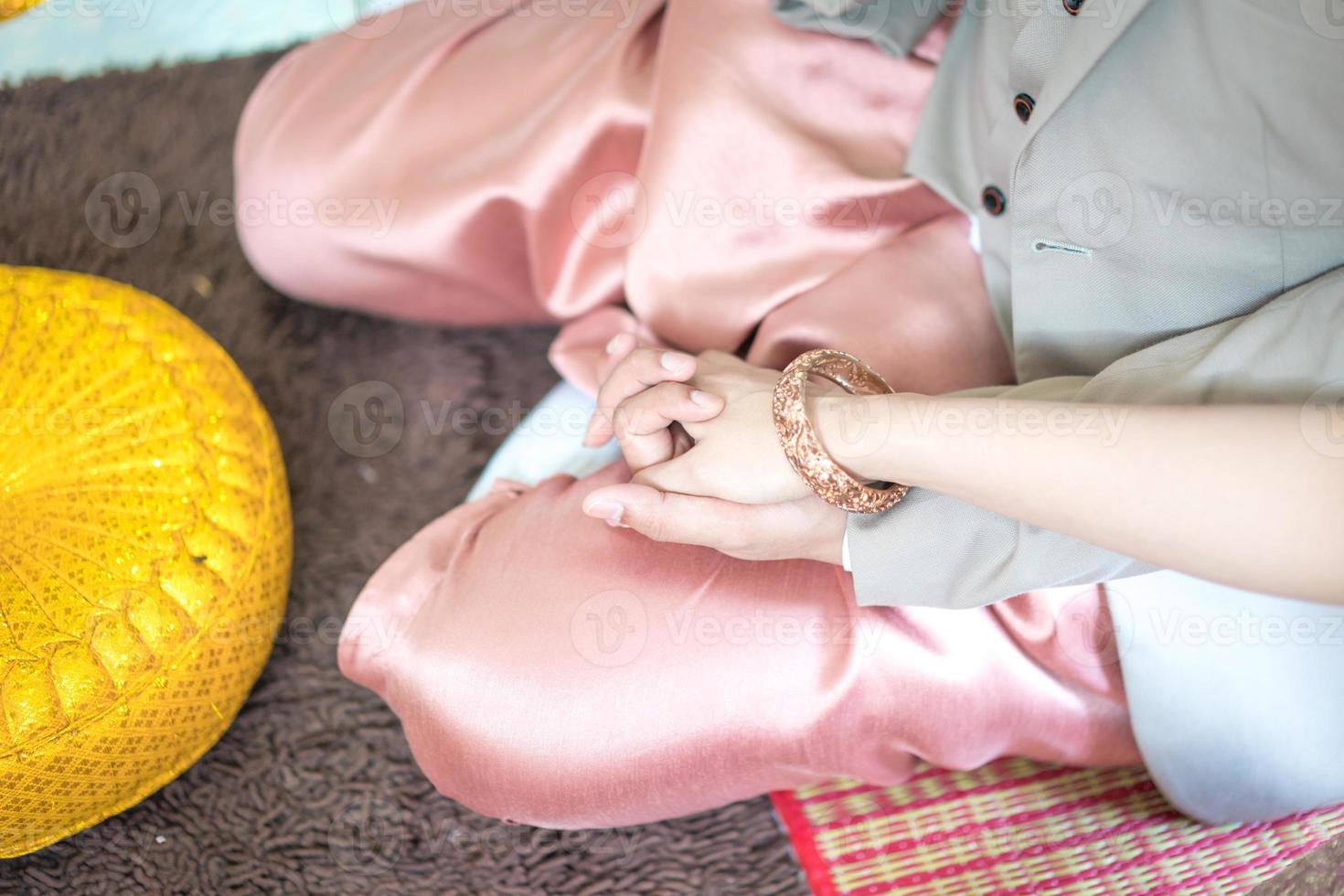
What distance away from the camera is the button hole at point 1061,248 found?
711 mm

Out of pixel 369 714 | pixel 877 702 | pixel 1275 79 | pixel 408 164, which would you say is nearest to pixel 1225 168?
pixel 1275 79

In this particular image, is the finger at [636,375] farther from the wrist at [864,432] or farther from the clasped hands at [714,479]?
the wrist at [864,432]

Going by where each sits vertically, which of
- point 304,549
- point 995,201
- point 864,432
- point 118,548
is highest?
point 995,201

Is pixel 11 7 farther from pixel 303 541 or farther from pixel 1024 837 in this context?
pixel 1024 837

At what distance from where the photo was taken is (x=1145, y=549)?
0.59m

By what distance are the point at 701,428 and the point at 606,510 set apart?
0.09 meters

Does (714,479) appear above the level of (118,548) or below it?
above

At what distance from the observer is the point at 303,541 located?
104 centimetres

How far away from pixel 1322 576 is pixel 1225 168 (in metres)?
0.27

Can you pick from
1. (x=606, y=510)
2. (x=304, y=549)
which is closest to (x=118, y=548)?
(x=304, y=549)

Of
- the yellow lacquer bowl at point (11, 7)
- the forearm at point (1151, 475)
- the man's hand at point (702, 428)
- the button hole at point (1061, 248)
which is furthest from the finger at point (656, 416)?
the yellow lacquer bowl at point (11, 7)

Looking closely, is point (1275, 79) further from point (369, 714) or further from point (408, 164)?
point (369, 714)

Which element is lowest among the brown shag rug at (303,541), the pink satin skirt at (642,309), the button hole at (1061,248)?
the brown shag rug at (303,541)

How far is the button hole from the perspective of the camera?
2.33 ft
